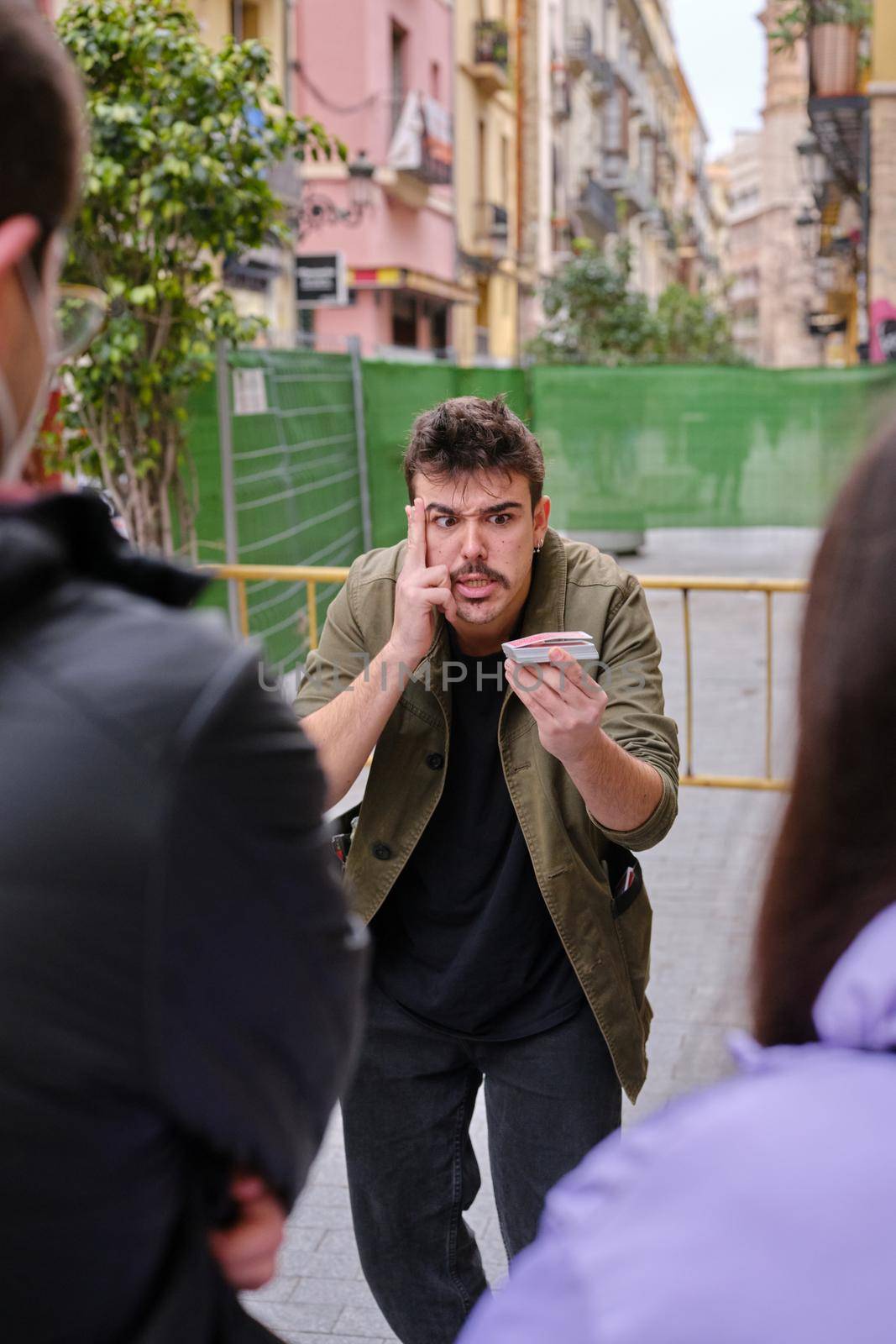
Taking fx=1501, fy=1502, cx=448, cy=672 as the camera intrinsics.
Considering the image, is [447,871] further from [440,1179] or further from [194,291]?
[194,291]

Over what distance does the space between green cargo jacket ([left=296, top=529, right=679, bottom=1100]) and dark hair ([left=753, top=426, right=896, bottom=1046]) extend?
4.86 ft

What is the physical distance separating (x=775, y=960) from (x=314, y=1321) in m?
2.86

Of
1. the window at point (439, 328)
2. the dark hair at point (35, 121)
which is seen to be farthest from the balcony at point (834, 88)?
the dark hair at point (35, 121)

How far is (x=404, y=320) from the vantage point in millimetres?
27719

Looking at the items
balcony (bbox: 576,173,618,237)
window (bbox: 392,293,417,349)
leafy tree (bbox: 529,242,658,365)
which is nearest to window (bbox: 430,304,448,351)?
window (bbox: 392,293,417,349)

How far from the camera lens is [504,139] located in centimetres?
3459

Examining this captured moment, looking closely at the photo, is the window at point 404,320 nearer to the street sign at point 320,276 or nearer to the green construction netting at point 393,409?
the street sign at point 320,276

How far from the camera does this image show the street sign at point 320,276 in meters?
17.1

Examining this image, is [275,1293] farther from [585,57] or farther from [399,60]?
[585,57]

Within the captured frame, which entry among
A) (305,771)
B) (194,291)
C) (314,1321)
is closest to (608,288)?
(194,291)

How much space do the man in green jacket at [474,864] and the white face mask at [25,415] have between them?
4.86 feet

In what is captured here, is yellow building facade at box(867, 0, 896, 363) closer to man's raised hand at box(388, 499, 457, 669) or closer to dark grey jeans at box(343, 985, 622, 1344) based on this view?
A: man's raised hand at box(388, 499, 457, 669)

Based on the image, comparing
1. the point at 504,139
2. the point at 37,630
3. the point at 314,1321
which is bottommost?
the point at 314,1321

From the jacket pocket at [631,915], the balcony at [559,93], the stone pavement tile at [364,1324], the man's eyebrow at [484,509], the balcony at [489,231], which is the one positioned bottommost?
the stone pavement tile at [364,1324]
